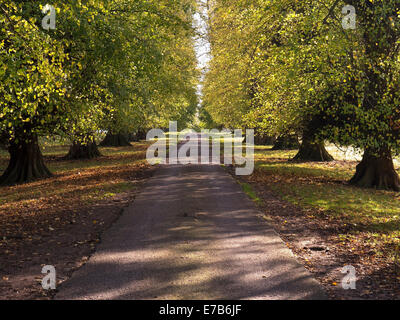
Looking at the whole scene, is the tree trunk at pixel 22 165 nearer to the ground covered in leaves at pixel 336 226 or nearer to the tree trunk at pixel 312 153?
the ground covered in leaves at pixel 336 226

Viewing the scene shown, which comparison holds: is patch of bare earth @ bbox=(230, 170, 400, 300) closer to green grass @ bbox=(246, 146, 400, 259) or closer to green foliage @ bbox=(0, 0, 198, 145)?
green grass @ bbox=(246, 146, 400, 259)

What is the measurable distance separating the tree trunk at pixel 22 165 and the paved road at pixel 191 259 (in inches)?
389

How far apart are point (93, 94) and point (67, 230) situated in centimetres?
677

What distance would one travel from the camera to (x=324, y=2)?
535 inches

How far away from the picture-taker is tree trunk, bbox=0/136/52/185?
18.7 meters

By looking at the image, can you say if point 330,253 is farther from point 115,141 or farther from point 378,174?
point 115,141

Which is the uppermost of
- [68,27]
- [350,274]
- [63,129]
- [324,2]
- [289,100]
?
[324,2]

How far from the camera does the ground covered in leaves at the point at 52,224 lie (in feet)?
20.6

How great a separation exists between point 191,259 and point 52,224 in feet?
14.1

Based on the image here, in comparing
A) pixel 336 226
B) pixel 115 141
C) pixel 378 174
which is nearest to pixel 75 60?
pixel 336 226

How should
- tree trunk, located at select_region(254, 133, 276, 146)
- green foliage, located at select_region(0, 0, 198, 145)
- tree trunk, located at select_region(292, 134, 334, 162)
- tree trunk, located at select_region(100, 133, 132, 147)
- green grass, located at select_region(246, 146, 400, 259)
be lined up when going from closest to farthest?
green foliage, located at select_region(0, 0, 198, 145)
green grass, located at select_region(246, 146, 400, 259)
tree trunk, located at select_region(292, 134, 334, 162)
tree trunk, located at select_region(254, 133, 276, 146)
tree trunk, located at select_region(100, 133, 132, 147)

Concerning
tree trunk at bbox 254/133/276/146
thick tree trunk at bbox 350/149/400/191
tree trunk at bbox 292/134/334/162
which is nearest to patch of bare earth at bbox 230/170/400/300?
thick tree trunk at bbox 350/149/400/191

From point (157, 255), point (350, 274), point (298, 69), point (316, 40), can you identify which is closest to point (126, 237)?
point (157, 255)
